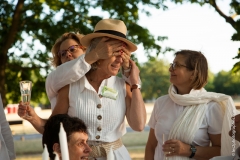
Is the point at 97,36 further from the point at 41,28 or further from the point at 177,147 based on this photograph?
the point at 41,28

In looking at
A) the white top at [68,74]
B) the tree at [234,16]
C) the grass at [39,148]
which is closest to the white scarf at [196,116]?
the white top at [68,74]

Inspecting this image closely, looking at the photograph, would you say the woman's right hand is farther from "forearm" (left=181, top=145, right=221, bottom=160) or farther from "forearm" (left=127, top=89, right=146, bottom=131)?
"forearm" (left=181, top=145, right=221, bottom=160)

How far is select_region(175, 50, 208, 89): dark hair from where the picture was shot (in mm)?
3361

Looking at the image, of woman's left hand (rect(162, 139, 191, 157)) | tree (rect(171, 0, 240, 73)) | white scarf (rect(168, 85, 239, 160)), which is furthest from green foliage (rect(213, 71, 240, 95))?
woman's left hand (rect(162, 139, 191, 157))

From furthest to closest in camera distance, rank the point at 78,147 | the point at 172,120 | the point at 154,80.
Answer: the point at 154,80
the point at 172,120
the point at 78,147

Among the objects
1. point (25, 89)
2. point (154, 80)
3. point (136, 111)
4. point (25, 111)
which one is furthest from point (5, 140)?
point (154, 80)

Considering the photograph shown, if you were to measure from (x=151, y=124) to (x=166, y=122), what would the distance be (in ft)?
0.69

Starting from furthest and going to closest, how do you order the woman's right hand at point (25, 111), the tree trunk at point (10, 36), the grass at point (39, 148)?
the tree trunk at point (10, 36) < the grass at point (39, 148) < the woman's right hand at point (25, 111)

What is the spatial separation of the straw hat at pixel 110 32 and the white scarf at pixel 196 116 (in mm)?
603

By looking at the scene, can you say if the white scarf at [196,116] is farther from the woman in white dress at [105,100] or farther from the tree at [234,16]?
the tree at [234,16]

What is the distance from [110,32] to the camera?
9.60ft

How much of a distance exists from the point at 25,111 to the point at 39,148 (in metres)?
9.86

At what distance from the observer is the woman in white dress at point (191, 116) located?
320cm

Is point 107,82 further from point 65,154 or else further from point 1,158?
point 65,154
